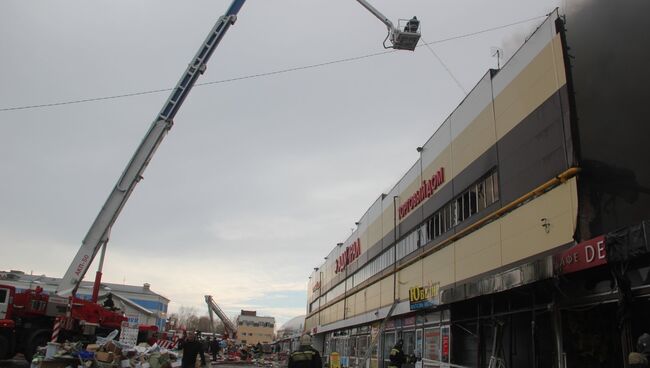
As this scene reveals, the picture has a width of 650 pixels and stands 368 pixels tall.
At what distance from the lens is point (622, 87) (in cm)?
1205

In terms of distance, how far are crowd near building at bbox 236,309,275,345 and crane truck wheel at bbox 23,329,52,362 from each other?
113 metres

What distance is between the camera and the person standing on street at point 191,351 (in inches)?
439

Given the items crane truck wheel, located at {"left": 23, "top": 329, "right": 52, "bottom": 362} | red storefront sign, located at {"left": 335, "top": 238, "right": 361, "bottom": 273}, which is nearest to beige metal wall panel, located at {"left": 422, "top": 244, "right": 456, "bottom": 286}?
red storefront sign, located at {"left": 335, "top": 238, "right": 361, "bottom": 273}

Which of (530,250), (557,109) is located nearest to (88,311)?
(530,250)

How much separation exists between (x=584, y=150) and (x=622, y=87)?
233 centimetres

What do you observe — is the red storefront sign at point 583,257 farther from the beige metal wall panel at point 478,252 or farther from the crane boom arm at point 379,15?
the crane boom arm at point 379,15

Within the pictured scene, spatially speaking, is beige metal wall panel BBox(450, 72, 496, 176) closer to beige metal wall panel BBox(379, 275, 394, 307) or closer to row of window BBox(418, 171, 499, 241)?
row of window BBox(418, 171, 499, 241)

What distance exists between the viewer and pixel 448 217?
59.6 ft

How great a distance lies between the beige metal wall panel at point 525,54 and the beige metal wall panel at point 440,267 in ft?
19.3

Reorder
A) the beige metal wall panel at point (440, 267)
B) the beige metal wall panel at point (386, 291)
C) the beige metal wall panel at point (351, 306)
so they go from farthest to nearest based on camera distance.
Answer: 1. the beige metal wall panel at point (351, 306)
2. the beige metal wall panel at point (386, 291)
3. the beige metal wall panel at point (440, 267)

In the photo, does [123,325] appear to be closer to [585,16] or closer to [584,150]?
[584,150]

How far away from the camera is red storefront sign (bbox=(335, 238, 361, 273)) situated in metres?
33.6

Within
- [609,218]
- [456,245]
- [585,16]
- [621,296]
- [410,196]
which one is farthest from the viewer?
[410,196]

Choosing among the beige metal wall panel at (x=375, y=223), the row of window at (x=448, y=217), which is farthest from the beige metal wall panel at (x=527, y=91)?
the beige metal wall panel at (x=375, y=223)
